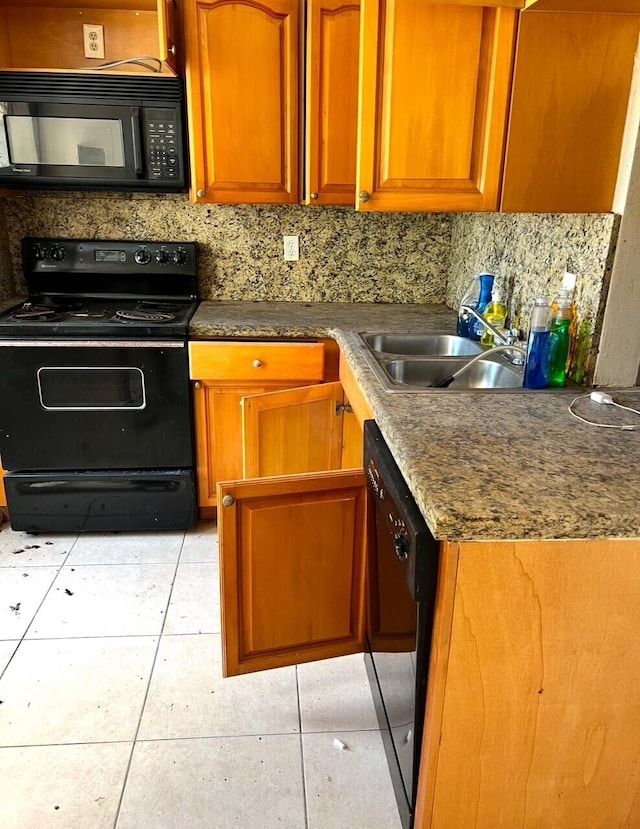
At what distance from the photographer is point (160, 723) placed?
1.67 metres

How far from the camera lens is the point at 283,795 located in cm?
148

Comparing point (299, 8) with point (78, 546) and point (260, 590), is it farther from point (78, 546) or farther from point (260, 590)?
point (78, 546)

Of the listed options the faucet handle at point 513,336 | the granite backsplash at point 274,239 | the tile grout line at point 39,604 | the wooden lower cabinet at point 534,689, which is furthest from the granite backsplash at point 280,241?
the wooden lower cabinet at point 534,689

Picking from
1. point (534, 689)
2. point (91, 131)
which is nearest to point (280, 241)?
point (91, 131)

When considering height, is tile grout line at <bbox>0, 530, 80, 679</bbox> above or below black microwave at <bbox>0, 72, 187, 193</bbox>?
below

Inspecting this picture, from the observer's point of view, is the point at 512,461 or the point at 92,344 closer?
the point at 512,461

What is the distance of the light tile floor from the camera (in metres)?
1.44

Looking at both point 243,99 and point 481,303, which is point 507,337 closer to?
point 481,303

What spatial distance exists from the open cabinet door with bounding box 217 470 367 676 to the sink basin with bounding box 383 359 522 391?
1.66 ft

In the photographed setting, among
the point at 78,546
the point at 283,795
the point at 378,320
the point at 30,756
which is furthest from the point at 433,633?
the point at 78,546

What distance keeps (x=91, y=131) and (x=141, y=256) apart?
54cm

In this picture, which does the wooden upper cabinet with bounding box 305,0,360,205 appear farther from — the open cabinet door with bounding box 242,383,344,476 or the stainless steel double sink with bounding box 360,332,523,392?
the open cabinet door with bounding box 242,383,344,476

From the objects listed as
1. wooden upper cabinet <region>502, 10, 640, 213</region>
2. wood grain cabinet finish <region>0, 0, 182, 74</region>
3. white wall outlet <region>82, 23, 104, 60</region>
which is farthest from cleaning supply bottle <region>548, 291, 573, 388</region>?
white wall outlet <region>82, 23, 104, 60</region>

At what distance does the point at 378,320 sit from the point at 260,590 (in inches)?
52.7
